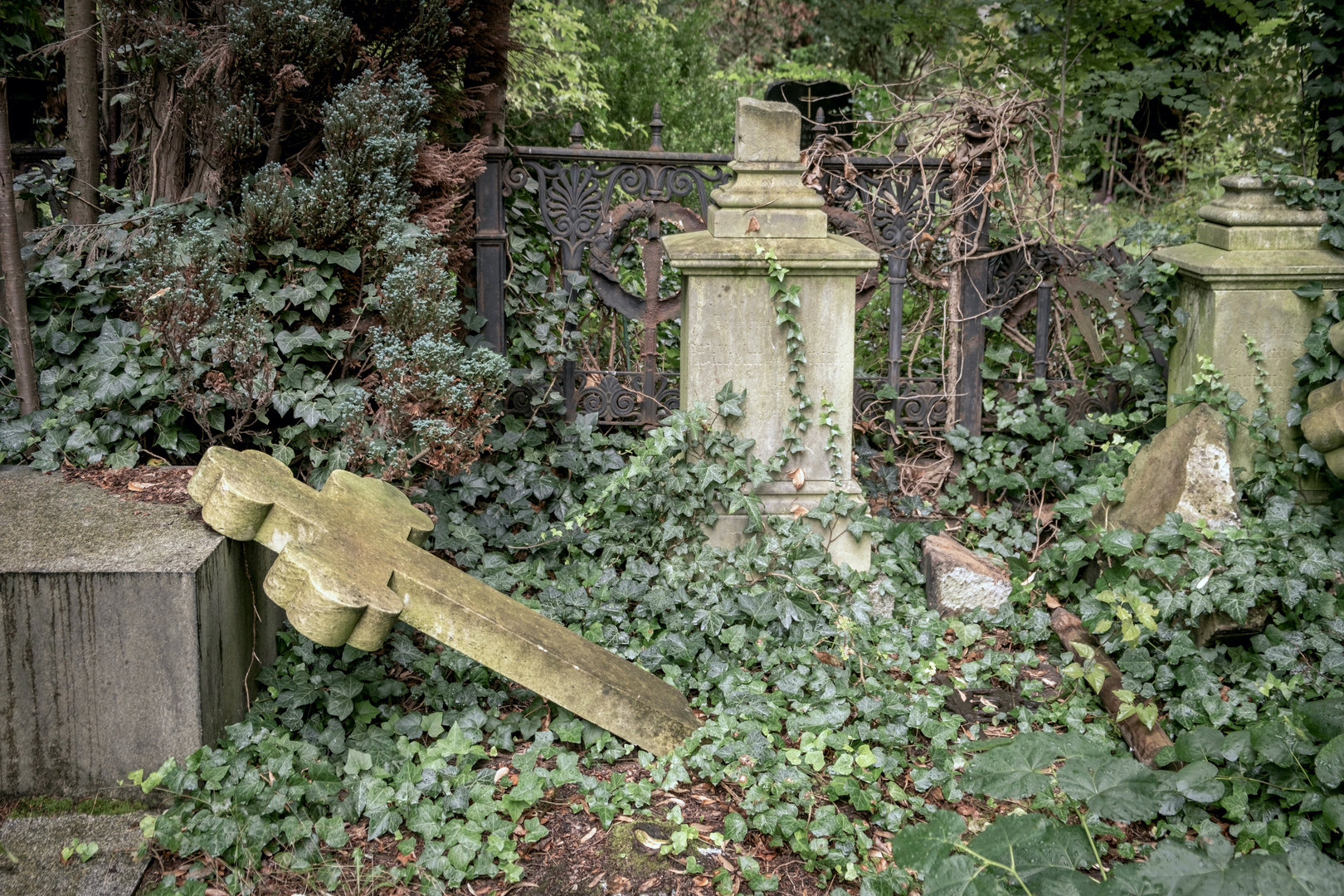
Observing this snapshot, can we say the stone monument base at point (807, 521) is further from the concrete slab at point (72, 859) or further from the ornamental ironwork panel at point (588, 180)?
the concrete slab at point (72, 859)

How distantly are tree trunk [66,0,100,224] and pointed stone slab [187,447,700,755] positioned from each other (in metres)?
1.81

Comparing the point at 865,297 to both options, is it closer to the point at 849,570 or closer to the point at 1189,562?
the point at 849,570

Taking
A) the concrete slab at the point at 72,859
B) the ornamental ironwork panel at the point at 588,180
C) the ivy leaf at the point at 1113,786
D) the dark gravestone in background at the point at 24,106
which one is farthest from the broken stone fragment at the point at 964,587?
the dark gravestone in background at the point at 24,106

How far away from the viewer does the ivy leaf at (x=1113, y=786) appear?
2156mm

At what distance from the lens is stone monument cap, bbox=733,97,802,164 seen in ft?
13.7

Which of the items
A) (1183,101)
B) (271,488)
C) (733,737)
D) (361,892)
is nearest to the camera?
(361,892)

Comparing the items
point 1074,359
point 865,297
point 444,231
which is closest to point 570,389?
point 444,231

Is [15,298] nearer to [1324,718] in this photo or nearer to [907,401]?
[907,401]

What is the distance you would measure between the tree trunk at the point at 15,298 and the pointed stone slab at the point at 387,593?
1274mm

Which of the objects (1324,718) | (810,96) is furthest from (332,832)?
(810,96)

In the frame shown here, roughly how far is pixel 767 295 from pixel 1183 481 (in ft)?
6.24

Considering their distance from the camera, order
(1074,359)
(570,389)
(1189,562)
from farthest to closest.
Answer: (1074,359)
(570,389)
(1189,562)

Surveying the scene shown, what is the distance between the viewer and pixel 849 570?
423 cm

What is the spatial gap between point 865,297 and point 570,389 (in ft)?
5.49
